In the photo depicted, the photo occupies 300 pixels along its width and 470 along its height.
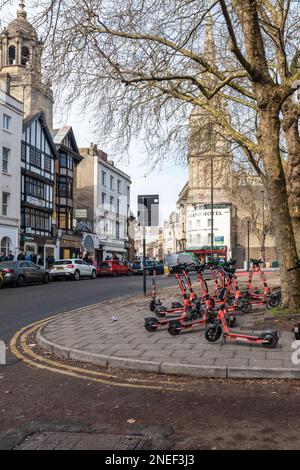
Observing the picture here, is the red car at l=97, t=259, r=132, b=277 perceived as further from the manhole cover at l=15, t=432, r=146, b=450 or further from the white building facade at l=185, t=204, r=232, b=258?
the manhole cover at l=15, t=432, r=146, b=450

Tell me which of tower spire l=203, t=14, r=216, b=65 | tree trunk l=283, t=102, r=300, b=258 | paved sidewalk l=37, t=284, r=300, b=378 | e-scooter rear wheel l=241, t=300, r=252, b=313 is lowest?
paved sidewalk l=37, t=284, r=300, b=378

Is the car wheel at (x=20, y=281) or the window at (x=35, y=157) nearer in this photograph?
the car wheel at (x=20, y=281)

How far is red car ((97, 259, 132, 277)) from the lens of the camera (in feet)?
121

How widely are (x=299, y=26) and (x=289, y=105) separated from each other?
2120 mm

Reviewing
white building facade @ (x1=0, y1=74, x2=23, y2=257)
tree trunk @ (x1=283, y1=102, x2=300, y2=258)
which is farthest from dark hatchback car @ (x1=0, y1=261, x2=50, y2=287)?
tree trunk @ (x1=283, y1=102, x2=300, y2=258)

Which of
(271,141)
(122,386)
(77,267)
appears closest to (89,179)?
(77,267)

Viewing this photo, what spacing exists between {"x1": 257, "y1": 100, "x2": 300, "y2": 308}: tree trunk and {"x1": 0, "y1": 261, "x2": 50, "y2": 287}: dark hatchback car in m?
16.3

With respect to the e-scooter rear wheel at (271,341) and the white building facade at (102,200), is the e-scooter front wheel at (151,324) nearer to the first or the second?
the e-scooter rear wheel at (271,341)

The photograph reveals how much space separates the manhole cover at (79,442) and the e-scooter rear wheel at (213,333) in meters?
3.72

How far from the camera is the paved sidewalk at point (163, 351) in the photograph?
5.98m

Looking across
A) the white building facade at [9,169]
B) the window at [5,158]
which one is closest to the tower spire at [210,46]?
the white building facade at [9,169]

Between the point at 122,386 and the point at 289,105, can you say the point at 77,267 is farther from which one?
the point at 122,386

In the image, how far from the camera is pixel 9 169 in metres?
36.3
